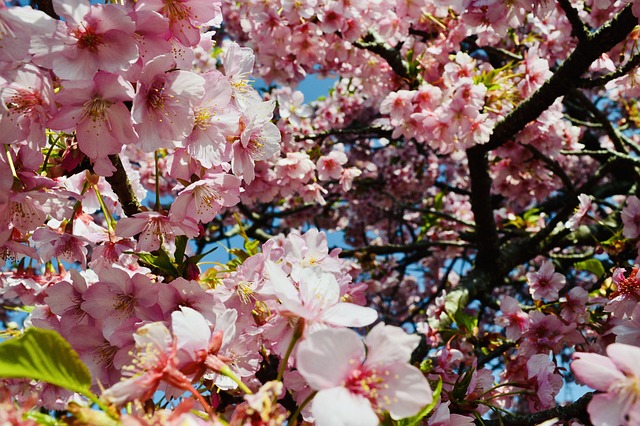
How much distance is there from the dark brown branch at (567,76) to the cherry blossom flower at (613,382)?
5.63 ft

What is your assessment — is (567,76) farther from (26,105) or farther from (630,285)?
(26,105)

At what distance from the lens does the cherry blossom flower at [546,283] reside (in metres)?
2.78

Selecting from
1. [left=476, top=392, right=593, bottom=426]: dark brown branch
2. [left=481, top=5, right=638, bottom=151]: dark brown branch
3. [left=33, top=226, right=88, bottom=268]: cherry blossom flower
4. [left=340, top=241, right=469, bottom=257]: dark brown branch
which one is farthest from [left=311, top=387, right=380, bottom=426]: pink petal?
[left=340, top=241, right=469, bottom=257]: dark brown branch

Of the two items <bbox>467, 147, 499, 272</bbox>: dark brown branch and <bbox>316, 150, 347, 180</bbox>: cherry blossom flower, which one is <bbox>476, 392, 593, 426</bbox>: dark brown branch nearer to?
<bbox>467, 147, 499, 272</bbox>: dark brown branch

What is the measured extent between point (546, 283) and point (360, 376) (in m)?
2.23

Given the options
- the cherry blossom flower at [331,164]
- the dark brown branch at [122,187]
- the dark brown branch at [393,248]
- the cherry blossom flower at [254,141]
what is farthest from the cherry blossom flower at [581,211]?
the dark brown branch at [122,187]

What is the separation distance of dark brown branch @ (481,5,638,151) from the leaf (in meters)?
2.33

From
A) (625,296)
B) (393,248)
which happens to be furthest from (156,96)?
(393,248)

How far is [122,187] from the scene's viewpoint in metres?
1.60

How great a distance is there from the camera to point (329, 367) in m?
0.88

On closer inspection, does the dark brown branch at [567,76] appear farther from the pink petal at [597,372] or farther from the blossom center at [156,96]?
the blossom center at [156,96]

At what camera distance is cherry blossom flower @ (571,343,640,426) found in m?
0.92

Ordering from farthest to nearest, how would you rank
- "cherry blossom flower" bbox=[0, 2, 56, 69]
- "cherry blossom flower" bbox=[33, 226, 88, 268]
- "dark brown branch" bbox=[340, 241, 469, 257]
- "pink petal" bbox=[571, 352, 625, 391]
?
"dark brown branch" bbox=[340, 241, 469, 257], "cherry blossom flower" bbox=[33, 226, 88, 268], "cherry blossom flower" bbox=[0, 2, 56, 69], "pink petal" bbox=[571, 352, 625, 391]

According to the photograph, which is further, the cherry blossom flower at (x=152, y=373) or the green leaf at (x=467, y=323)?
the green leaf at (x=467, y=323)
